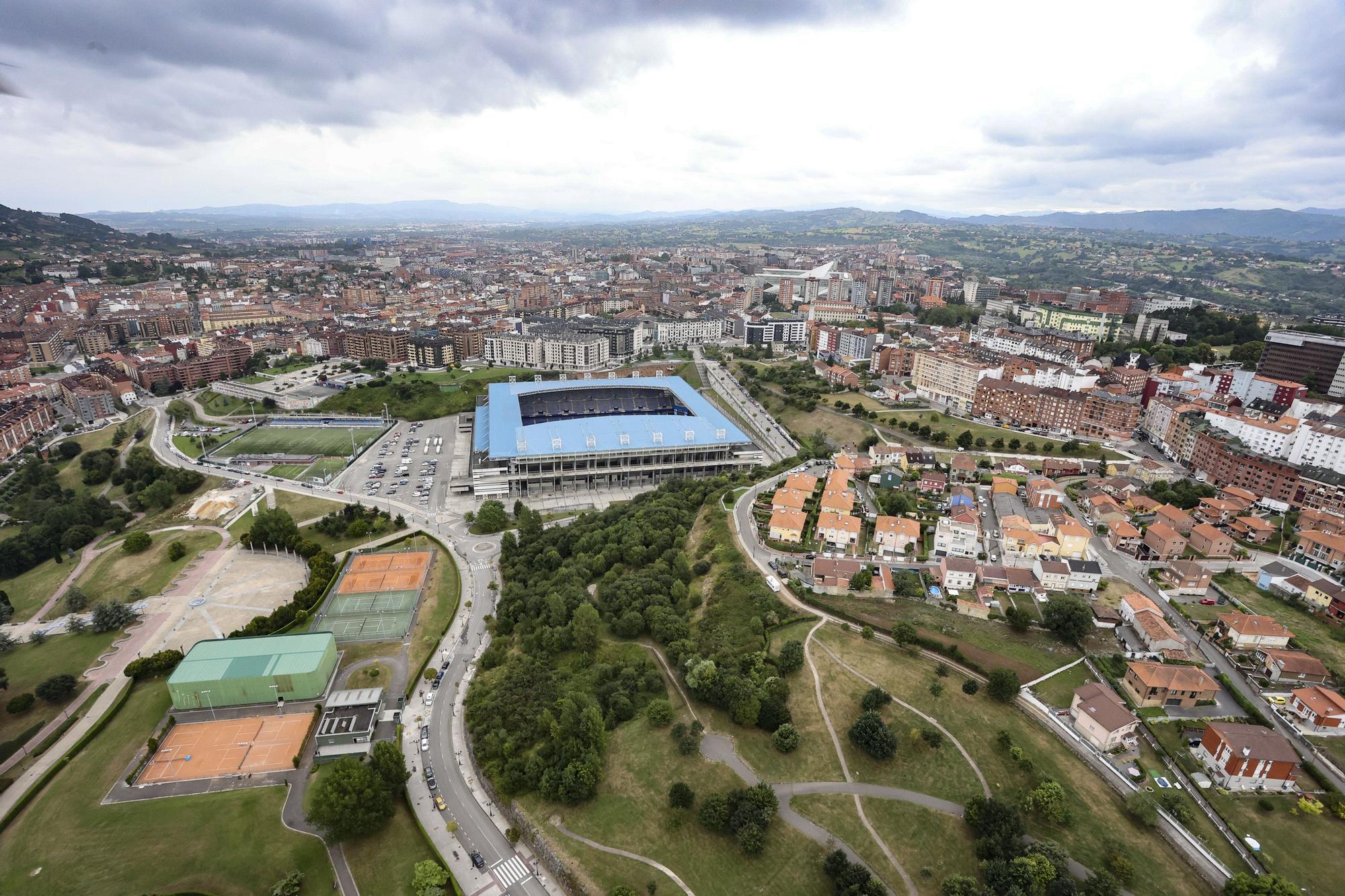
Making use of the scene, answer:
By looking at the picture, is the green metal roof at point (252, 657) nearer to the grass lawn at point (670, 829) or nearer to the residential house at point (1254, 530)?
the grass lawn at point (670, 829)

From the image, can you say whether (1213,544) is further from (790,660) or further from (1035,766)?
(790,660)

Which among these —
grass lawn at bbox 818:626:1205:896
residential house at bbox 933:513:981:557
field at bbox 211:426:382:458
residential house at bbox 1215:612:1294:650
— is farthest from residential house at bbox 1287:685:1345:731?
field at bbox 211:426:382:458

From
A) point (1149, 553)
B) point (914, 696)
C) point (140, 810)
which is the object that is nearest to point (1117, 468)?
point (1149, 553)

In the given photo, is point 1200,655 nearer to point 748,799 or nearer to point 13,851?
point 748,799

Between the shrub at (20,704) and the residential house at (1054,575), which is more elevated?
the residential house at (1054,575)

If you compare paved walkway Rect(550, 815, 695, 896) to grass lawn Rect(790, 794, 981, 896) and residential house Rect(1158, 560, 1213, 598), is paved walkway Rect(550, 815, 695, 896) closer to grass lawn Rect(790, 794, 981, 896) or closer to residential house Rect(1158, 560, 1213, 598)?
grass lawn Rect(790, 794, 981, 896)

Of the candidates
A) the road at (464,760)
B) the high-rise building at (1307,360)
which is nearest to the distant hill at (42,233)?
the road at (464,760)

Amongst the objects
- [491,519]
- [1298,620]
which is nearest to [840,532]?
[1298,620]
